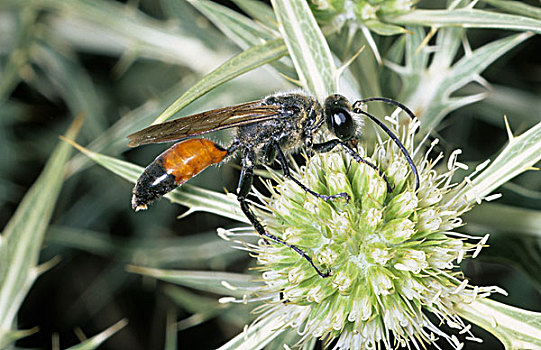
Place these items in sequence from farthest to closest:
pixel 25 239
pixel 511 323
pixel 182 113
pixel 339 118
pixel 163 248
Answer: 1. pixel 163 248
2. pixel 182 113
3. pixel 25 239
4. pixel 339 118
5. pixel 511 323

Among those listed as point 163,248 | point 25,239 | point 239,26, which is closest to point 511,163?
point 239,26

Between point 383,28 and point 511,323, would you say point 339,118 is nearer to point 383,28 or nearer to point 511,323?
point 383,28

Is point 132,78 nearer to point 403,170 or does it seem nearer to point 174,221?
point 174,221

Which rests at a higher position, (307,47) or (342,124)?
(307,47)

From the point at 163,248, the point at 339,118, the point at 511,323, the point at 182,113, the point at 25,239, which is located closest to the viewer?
the point at 511,323

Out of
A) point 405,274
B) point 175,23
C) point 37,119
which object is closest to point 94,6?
point 175,23

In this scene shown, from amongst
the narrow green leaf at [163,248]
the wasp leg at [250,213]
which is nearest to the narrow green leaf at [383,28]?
the wasp leg at [250,213]

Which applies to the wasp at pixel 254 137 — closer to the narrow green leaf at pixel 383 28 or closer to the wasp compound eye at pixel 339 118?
the wasp compound eye at pixel 339 118
